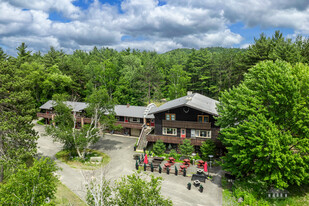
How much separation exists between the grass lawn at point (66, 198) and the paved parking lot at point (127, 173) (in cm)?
55

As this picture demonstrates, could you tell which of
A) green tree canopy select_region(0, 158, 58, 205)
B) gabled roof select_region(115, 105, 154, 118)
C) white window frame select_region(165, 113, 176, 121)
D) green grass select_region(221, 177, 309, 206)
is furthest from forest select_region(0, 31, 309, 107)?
green tree canopy select_region(0, 158, 58, 205)

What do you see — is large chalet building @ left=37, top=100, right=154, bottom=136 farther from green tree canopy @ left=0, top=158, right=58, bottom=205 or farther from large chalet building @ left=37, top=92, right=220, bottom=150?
green tree canopy @ left=0, top=158, right=58, bottom=205

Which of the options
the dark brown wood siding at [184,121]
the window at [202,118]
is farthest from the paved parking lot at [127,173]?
the window at [202,118]

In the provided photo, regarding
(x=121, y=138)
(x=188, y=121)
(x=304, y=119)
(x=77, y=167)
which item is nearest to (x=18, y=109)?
(x=77, y=167)

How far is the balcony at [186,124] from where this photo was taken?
3111cm

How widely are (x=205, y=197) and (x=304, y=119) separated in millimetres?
12634

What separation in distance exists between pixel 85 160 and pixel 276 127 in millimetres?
26333

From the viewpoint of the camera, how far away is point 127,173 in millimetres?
26141

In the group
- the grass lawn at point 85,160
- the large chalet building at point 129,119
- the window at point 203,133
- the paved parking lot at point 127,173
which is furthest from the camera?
the large chalet building at point 129,119

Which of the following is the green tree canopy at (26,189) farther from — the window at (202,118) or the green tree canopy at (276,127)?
the window at (202,118)

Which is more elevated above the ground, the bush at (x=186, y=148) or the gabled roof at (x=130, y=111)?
the gabled roof at (x=130, y=111)

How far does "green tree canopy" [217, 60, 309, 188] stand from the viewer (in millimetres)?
18453

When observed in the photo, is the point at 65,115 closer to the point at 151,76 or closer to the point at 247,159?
the point at 247,159

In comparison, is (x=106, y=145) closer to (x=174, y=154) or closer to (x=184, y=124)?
(x=174, y=154)
